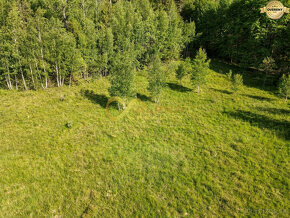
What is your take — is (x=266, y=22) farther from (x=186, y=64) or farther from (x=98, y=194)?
(x=98, y=194)

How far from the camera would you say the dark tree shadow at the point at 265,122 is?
72.6ft

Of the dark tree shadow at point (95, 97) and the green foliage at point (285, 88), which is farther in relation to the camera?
the dark tree shadow at point (95, 97)

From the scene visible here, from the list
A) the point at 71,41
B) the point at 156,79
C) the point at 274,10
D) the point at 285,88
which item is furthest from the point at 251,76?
the point at 71,41

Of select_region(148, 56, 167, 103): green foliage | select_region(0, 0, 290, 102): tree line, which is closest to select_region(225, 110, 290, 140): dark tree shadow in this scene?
select_region(0, 0, 290, 102): tree line

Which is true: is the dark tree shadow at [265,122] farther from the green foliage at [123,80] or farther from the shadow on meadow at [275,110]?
the green foliage at [123,80]

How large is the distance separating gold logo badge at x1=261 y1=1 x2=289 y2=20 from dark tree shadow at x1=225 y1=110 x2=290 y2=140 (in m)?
30.5

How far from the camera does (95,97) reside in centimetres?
3088

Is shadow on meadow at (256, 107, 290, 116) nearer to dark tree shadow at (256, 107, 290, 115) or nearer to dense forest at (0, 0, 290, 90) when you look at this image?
dark tree shadow at (256, 107, 290, 115)

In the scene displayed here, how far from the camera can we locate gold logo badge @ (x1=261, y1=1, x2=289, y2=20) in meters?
37.7

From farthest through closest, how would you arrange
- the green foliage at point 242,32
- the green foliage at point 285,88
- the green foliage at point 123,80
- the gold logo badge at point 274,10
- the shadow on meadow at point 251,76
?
the green foliage at point 242,32, the gold logo badge at point 274,10, the shadow on meadow at point 251,76, the green foliage at point 285,88, the green foliage at point 123,80

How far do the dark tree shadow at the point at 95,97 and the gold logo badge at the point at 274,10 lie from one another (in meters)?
45.9

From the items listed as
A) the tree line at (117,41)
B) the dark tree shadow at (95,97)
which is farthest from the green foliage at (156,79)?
the dark tree shadow at (95,97)

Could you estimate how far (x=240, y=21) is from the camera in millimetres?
44844

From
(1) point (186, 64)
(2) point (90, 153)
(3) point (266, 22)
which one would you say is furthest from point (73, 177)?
(3) point (266, 22)
